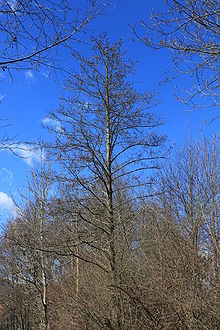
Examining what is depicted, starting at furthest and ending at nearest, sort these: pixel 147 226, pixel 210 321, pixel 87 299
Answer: pixel 87 299 < pixel 147 226 < pixel 210 321

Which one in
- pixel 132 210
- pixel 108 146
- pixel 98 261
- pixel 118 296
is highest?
pixel 108 146

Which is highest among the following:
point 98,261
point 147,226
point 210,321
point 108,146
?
point 108,146

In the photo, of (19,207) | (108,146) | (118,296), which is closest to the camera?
(118,296)

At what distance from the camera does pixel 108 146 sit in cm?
856

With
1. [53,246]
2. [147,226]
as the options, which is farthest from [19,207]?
[147,226]

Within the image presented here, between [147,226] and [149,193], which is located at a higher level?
[149,193]

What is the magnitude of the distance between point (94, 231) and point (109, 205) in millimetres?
700

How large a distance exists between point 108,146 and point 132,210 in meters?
1.70

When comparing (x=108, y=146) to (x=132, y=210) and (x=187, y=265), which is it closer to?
(x=132, y=210)

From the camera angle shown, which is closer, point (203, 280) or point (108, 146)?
point (203, 280)

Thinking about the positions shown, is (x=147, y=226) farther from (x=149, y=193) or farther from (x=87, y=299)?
(x=87, y=299)

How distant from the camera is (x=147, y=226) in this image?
735cm

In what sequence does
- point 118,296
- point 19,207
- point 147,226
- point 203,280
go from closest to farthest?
1. point 203,280
2. point 118,296
3. point 147,226
4. point 19,207

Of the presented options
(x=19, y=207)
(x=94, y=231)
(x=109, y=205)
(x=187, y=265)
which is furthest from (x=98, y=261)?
(x=19, y=207)
